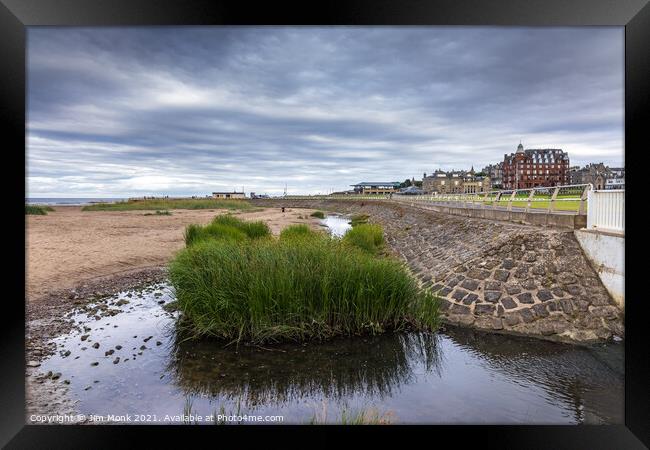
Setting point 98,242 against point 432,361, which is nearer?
point 432,361

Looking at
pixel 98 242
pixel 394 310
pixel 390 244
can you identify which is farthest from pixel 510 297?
pixel 98 242

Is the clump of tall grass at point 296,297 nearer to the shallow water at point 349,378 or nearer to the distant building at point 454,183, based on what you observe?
the shallow water at point 349,378

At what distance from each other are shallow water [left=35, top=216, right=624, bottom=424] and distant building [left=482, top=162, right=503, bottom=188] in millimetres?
151971

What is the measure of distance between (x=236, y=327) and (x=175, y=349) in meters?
1.38

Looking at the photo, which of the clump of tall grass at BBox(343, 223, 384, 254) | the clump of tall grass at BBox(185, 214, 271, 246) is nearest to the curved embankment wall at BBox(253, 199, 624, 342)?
the clump of tall grass at BBox(343, 223, 384, 254)

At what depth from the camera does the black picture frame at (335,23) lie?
407cm

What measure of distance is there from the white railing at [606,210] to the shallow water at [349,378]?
3.34 meters

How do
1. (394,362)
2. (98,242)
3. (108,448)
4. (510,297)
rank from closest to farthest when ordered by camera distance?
(108,448), (394,362), (510,297), (98,242)

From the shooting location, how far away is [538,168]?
124 metres
